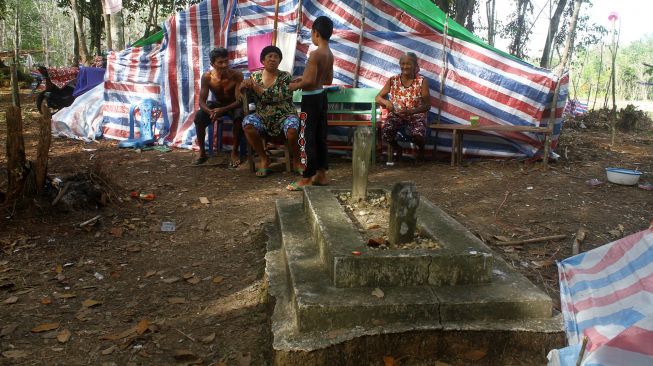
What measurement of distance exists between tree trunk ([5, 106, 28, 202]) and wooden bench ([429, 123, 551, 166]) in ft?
15.1

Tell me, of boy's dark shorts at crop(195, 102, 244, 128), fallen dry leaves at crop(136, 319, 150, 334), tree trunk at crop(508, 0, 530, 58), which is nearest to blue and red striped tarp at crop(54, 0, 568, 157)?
boy's dark shorts at crop(195, 102, 244, 128)

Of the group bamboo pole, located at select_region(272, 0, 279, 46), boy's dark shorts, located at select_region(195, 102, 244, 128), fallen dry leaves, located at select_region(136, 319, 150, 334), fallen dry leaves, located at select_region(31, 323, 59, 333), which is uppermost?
bamboo pole, located at select_region(272, 0, 279, 46)

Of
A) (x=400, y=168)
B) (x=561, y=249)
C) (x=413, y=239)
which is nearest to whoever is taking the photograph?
(x=413, y=239)

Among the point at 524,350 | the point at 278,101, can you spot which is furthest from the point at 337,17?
the point at 524,350

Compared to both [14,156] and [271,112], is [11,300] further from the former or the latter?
[271,112]

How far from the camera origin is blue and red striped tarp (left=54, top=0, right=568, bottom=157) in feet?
20.9

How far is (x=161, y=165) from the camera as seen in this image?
20.9 ft

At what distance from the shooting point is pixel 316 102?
4.76 m

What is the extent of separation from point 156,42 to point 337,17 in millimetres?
3198

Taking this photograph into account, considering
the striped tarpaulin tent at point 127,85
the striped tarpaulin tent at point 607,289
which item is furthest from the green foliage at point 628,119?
the striped tarpaulin tent at point 127,85

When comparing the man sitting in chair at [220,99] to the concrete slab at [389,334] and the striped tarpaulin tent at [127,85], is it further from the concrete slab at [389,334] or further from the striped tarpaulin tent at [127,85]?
the concrete slab at [389,334]

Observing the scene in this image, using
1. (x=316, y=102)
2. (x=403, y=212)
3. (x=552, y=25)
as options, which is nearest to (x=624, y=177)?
(x=316, y=102)

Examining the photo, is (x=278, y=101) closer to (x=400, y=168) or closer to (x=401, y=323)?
(x=400, y=168)

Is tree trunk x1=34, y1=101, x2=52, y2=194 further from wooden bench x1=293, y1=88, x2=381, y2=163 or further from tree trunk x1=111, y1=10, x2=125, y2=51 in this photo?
tree trunk x1=111, y1=10, x2=125, y2=51
